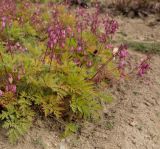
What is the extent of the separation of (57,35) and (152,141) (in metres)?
1.35

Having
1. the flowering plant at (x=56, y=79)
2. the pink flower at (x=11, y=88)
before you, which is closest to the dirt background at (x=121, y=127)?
the flowering plant at (x=56, y=79)

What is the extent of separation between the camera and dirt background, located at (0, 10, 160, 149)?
364 centimetres

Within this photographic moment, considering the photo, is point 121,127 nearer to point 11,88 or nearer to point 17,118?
point 17,118

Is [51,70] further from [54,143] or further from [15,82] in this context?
[54,143]

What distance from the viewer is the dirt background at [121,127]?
143 inches

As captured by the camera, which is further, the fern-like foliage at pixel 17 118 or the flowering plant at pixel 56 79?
the flowering plant at pixel 56 79

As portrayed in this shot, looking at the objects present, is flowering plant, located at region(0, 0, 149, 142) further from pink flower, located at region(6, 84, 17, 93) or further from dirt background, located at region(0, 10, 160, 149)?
dirt background, located at region(0, 10, 160, 149)

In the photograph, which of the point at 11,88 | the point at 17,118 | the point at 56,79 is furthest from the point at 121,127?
the point at 11,88

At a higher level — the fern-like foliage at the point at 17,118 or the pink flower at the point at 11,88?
the pink flower at the point at 11,88

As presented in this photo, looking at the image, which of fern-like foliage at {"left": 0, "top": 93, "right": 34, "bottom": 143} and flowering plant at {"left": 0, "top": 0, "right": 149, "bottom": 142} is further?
flowering plant at {"left": 0, "top": 0, "right": 149, "bottom": 142}

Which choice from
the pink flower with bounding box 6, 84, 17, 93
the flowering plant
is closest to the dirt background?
the flowering plant

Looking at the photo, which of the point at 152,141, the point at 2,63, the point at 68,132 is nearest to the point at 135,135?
the point at 152,141

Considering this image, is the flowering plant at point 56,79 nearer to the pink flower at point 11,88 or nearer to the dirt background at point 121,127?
the pink flower at point 11,88

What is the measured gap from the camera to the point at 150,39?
5688 millimetres
